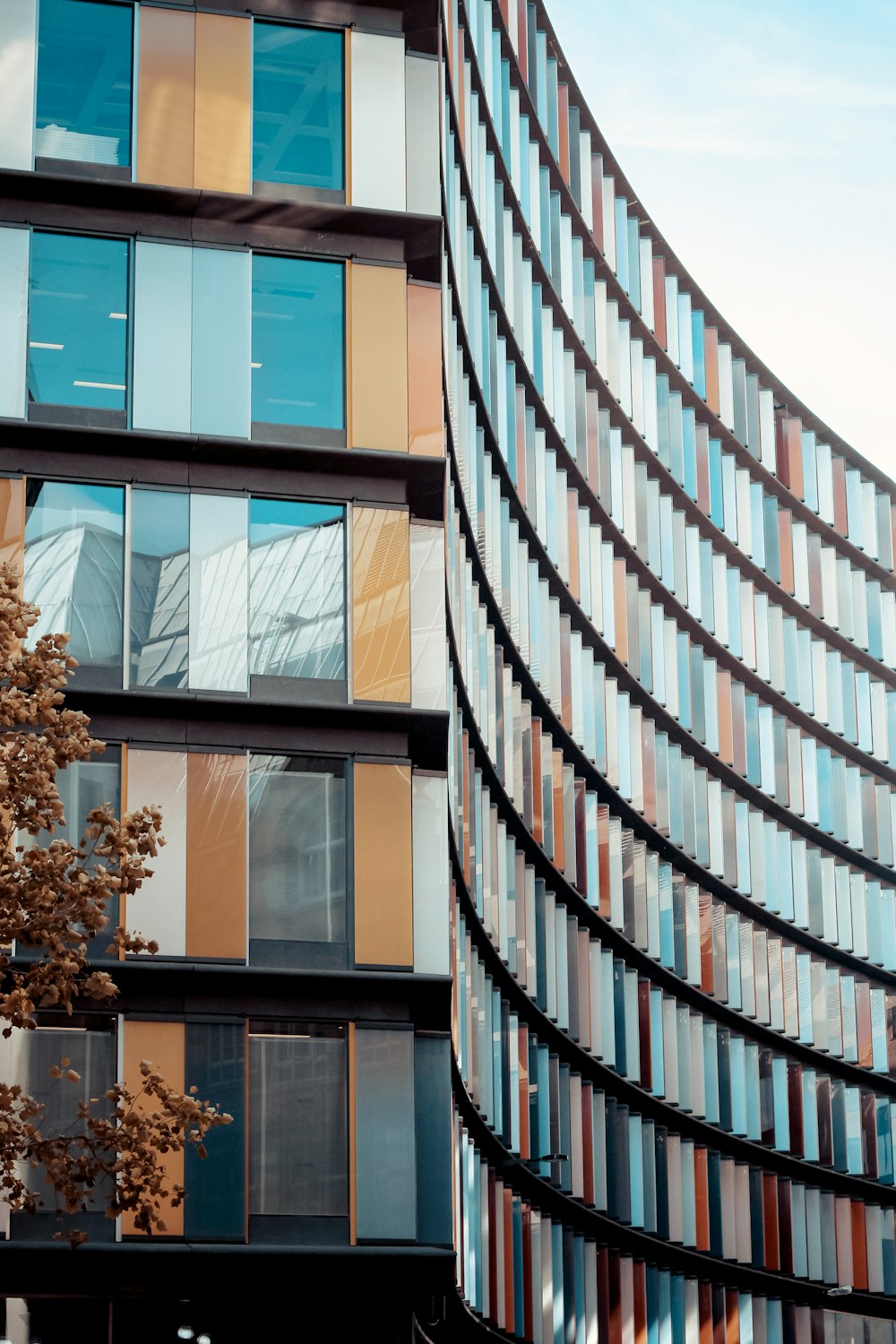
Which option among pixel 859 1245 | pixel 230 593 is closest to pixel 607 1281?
pixel 859 1245

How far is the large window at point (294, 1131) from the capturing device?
25266 millimetres

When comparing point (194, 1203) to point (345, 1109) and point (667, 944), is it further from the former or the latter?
point (667, 944)

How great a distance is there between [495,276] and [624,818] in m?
16.3

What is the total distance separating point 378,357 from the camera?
28.4m

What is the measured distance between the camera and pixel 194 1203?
25.0m

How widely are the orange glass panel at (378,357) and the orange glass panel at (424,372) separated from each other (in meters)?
0.12

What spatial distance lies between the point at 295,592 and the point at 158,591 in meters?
1.63

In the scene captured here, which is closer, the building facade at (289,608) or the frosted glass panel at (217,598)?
the building facade at (289,608)

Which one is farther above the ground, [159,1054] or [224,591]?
[224,591]

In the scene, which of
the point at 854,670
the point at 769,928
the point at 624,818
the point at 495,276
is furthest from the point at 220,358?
the point at 854,670

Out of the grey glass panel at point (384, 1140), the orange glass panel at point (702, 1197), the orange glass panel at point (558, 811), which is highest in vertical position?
the orange glass panel at point (558, 811)

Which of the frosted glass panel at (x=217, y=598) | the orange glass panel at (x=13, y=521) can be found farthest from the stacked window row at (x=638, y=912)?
the orange glass panel at (x=13, y=521)

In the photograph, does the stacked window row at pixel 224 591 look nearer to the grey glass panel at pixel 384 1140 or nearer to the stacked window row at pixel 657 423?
the grey glass panel at pixel 384 1140

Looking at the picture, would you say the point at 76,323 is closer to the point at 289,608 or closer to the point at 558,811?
the point at 289,608
